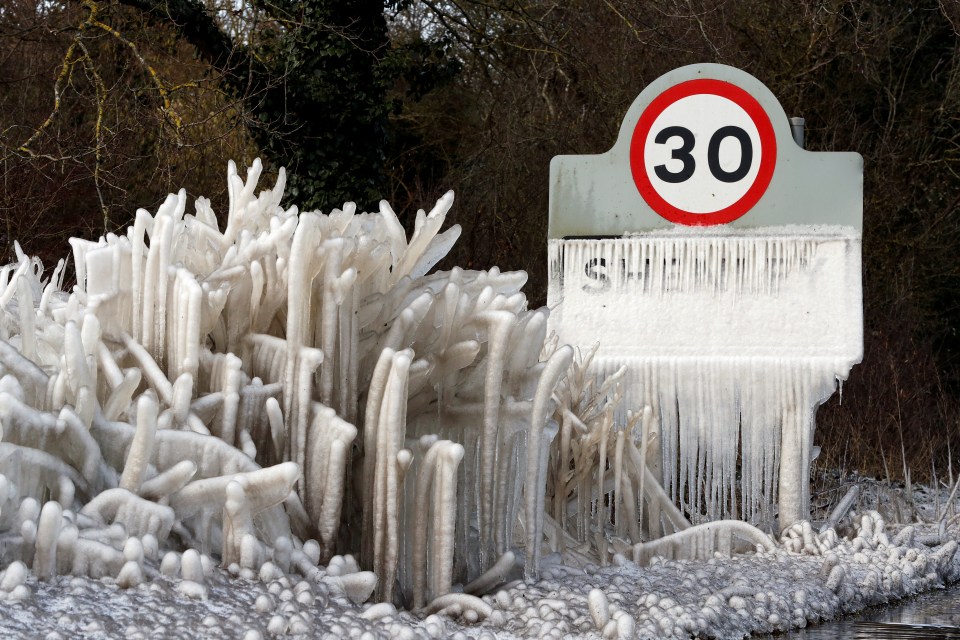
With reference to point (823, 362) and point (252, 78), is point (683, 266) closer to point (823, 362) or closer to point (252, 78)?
point (823, 362)

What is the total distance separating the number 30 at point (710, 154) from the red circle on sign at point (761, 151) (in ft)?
0.15

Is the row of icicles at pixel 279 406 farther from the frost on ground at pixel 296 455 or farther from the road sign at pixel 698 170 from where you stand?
the road sign at pixel 698 170

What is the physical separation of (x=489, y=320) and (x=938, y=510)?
8.81ft

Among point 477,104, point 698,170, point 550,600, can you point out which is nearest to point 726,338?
point 698,170

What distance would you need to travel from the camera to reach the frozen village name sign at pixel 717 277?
4109 mm

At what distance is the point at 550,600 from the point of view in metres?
2.64

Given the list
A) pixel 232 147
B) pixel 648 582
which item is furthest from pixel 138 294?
pixel 232 147

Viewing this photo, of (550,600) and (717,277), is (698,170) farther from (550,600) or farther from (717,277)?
(550,600)

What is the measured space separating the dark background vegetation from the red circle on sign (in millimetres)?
4469

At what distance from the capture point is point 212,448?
247 centimetres

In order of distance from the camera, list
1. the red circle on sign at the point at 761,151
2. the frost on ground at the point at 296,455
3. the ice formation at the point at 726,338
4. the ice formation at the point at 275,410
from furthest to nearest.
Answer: the red circle on sign at the point at 761,151, the ice formation at the point at 726,338, the ice formation at the point at 275,410, the frost on ground at the point at 296,455

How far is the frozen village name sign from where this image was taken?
4109mm

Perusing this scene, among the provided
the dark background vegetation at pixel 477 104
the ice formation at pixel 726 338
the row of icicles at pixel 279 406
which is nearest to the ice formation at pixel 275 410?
the row of icicles at pixel 279 406

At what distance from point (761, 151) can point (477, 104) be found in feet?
26.0
